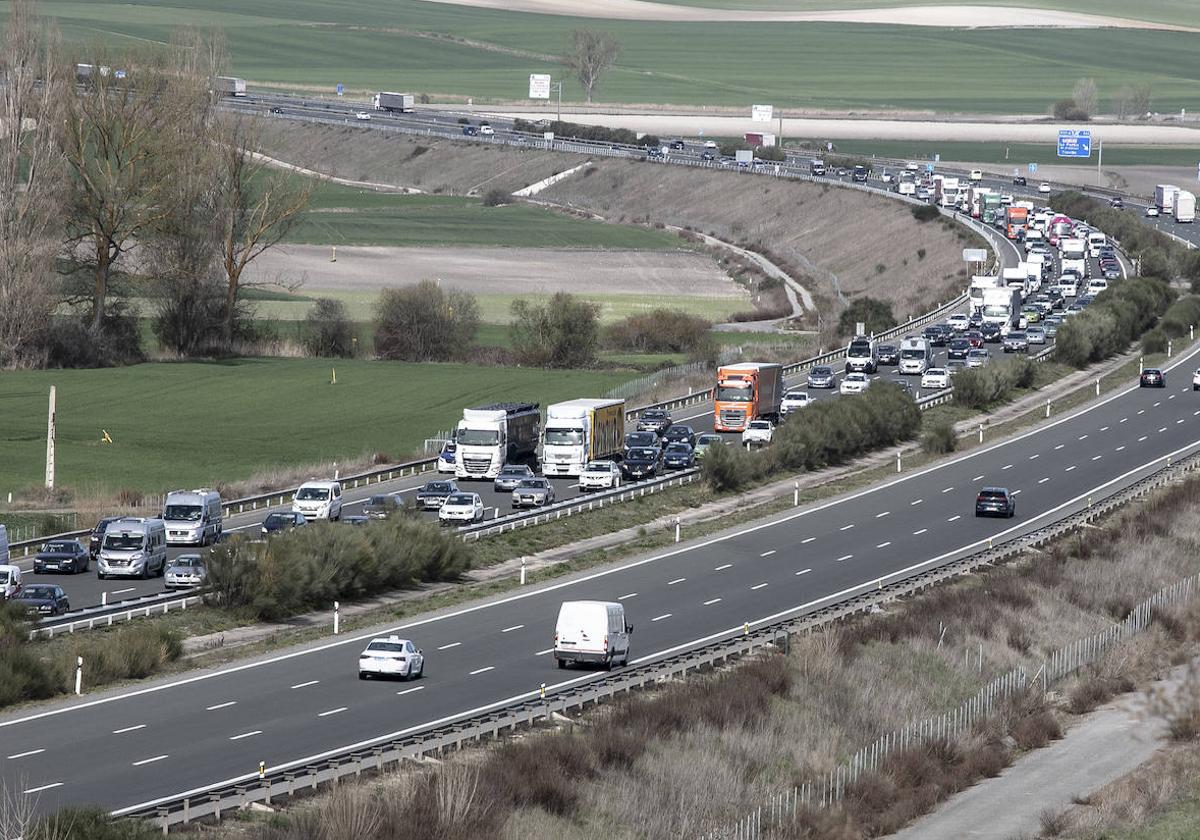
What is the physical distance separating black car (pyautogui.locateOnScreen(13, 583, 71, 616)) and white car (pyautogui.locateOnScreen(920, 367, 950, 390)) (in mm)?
59077

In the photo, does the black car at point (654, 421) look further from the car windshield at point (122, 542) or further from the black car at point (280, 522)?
the car windshield at point (122, 542)

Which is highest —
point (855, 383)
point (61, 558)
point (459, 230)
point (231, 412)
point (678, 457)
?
point (459, 230)

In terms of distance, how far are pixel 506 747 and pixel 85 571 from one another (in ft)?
79.7

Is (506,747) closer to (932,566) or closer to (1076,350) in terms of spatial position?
(932,566)

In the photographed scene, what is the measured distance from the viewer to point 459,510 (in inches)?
2613

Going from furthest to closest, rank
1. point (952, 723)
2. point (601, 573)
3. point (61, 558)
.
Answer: point (601, 573) < point (61, 558) < point (952, 723)

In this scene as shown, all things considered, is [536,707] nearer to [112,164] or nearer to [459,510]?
[459,510]

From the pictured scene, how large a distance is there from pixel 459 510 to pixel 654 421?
72.4 ft

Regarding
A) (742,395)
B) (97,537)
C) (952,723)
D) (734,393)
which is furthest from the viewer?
(734,393)

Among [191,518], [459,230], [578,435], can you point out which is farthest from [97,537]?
[459,230]

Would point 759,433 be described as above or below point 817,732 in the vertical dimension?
above

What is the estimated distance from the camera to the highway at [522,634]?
37469 mm

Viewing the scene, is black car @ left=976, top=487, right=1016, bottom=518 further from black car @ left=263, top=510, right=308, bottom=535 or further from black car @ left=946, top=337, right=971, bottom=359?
black car @ left=946, top=337, right=971, bottom=359

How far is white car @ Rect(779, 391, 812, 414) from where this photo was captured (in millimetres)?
92188
